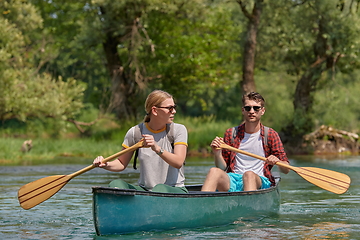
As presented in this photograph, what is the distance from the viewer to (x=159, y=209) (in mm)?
5480

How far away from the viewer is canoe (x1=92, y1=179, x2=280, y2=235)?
17.4 feet

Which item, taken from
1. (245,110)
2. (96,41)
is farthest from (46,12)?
(245,110)

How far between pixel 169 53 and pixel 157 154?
19.1 meters

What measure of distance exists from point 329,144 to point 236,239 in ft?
51.5

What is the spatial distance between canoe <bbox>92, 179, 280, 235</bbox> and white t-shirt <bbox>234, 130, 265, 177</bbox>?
41 centimetres

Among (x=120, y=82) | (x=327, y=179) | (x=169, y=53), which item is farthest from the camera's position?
(x=169, y=53)

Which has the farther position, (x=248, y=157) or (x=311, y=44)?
(x=311, y=44)

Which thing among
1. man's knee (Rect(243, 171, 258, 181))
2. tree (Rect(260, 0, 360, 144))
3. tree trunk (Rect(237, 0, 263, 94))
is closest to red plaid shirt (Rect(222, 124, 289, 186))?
man's knee (Rect(243, 171, 258, 181))

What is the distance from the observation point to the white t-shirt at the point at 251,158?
646 cm

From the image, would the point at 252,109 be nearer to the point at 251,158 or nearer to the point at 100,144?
the point at 251,158

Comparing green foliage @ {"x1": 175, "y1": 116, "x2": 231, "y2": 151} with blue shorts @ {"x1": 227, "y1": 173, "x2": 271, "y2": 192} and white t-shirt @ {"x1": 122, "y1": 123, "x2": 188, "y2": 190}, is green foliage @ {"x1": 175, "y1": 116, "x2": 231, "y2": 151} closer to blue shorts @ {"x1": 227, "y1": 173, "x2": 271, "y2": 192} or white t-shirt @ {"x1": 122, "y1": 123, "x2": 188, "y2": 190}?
blue shorts @ {"x1": 227, "y1": 173, "x2": 271, "y2": 192}

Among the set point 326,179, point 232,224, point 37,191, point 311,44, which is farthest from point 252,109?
point 311,44

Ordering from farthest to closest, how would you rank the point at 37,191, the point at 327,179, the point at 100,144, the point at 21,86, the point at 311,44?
the point at 311,44
the point at 100,144
the point at 21,86
the point at 327,179
the point at 37,191

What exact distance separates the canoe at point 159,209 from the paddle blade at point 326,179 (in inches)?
37.9
